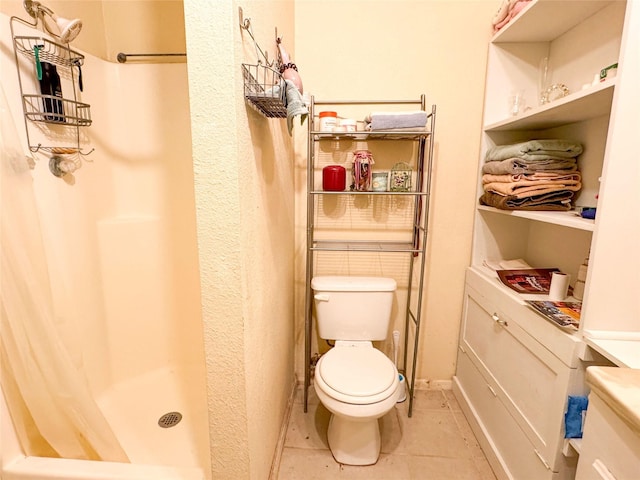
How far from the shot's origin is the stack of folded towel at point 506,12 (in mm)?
1375

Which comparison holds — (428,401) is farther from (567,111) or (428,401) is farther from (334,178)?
(567,111)

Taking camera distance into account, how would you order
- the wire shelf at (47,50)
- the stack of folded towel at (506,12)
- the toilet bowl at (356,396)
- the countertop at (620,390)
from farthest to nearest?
the stack of folded towel at (506,12) → the toilet bowl at (356,396) → the wire shelf at (47,50) → the countertop at (620,390)

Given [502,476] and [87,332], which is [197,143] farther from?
[502,476]

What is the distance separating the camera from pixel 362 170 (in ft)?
5.25

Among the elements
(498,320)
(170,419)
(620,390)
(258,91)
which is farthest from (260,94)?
(170,419)

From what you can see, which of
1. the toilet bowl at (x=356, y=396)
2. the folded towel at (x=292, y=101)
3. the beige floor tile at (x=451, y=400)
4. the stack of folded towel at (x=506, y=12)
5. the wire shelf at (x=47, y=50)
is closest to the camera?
the folded towel at (x=292, y=101)

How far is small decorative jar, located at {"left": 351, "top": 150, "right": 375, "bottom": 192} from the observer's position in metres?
1.59

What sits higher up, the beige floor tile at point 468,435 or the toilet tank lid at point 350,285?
the toilet tank lid at point 350,285

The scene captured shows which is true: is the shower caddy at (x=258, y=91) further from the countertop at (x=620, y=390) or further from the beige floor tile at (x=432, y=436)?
the beige floor tile at (x=432, y=436)

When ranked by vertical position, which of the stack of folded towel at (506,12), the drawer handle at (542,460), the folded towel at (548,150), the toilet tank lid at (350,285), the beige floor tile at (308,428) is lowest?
the beige floor tile at (308,428)

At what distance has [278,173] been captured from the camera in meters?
1.33

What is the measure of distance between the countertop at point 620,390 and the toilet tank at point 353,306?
968mm

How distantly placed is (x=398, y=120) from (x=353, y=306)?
916 millimetres

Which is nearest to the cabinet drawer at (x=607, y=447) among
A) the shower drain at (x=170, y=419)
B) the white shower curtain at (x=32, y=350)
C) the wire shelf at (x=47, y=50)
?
the white shower curtain at (x=32, y=350)
